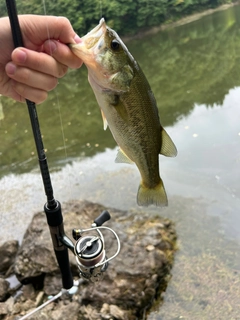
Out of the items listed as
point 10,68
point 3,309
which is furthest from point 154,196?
point 3,309

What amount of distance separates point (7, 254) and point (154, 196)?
2570 mm

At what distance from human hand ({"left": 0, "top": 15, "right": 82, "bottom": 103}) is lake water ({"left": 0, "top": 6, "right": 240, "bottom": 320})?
1.58m

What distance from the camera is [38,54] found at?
4.89 ft

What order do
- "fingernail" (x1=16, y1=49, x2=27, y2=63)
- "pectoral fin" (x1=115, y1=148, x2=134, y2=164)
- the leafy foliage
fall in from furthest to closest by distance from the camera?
the leafy foliage, "pectoral fin" (x1=115, y1=148, x2=134, y2=164), "fingernail" (x1=16, y1=49, x2=27, y2=63)

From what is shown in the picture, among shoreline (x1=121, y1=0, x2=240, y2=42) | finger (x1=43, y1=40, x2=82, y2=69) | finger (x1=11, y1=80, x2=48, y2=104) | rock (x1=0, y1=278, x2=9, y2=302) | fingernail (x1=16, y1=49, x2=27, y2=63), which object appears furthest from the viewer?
shoreline (x1=121, y1=0, x2=240, y2=42)

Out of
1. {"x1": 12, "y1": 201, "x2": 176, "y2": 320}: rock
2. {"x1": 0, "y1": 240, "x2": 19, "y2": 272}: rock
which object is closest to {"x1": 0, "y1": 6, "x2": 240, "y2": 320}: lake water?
{"x1": 12, "y1": 201, "x2": 176, "y2": 320}: rock

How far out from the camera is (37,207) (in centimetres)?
499

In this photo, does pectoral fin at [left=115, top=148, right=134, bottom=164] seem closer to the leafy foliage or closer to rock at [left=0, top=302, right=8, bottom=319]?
rock at [left=0, top=302, right=8, bottom=319]

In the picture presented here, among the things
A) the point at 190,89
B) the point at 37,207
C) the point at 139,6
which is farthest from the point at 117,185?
the point at 139,6

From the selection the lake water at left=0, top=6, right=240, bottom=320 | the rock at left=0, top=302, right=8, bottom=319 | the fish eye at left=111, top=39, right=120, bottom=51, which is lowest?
the lake water at left=0, top=6, right=240, bottom=320

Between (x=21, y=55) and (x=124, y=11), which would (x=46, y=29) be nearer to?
(x=21, y=55)

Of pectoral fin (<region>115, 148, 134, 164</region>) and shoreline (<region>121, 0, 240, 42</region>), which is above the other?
pectoral fin (<region>115, 148, 134, 164</region>)

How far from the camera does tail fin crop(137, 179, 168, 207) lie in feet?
6.03

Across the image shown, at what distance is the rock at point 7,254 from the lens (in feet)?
12.3
